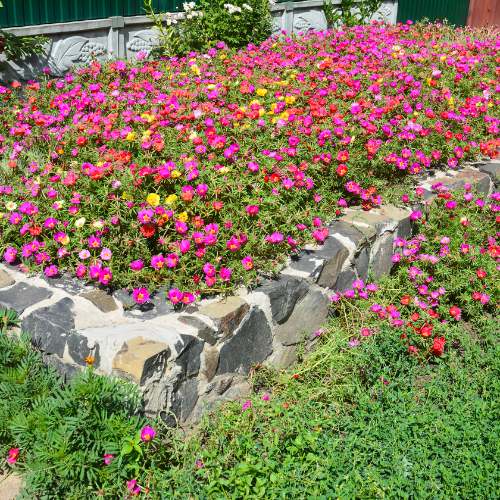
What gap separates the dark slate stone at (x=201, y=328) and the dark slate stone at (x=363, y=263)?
1.28 meters

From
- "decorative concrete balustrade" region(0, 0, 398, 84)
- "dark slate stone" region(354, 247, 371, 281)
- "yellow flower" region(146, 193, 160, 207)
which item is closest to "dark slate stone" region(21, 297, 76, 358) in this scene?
"yellow flower" region(146, 193, 160, 207)

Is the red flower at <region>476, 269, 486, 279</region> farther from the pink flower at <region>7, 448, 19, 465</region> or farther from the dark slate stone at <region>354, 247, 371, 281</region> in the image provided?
the pink flower at <region>7, 448, 19, 465</region>

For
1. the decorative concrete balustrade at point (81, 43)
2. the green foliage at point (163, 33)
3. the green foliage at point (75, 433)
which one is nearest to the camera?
the green foliage at point (75, 433)

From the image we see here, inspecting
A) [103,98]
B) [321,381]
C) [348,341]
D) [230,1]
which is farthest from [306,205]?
[230,1]

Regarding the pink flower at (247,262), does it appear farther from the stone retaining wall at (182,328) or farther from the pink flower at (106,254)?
the pink flower at (106,254)

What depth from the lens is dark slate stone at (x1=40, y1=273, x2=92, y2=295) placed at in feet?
8.21

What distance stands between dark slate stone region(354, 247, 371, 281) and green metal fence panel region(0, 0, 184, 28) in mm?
4041

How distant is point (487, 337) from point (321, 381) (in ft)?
3.48

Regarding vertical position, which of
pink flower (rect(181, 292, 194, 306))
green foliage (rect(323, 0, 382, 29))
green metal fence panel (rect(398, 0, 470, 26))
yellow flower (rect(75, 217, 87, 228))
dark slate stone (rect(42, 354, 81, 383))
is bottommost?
dark slate stone (rect(42, 354, 81, 383))

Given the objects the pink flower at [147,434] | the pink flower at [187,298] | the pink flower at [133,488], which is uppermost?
the pink flower at [187,298]

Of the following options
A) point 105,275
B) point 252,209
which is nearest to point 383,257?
point 252,209

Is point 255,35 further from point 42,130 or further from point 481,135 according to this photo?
point 42,130

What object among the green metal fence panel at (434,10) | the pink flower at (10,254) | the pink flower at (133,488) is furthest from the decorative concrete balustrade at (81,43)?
the green metal fence panel at (434,10)

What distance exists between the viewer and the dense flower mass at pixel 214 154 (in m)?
2.59
